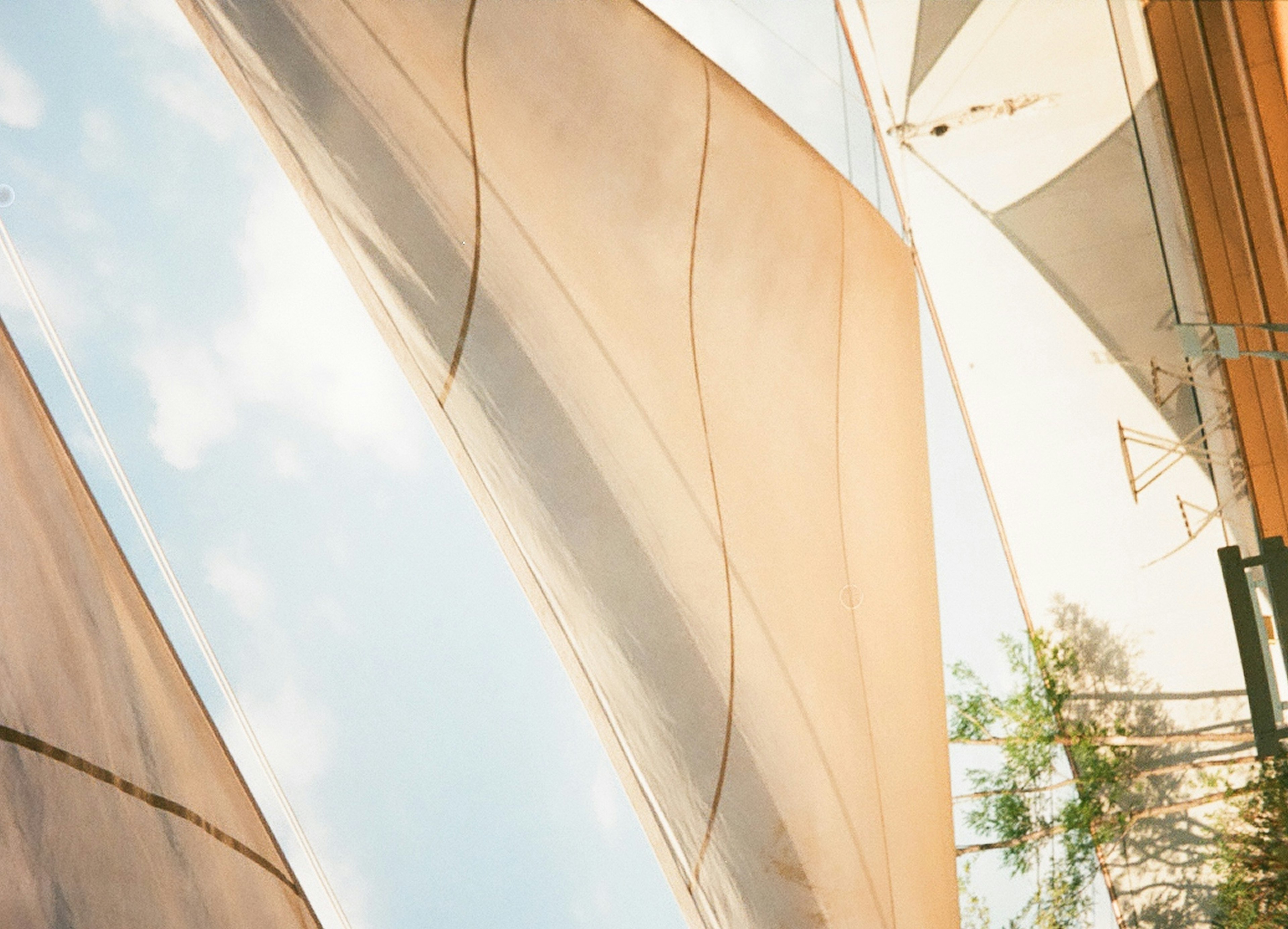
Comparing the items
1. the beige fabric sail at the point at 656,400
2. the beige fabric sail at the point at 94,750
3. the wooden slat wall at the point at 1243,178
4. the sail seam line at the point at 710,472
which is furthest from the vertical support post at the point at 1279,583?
the beige fabric sail at the point at 94,750

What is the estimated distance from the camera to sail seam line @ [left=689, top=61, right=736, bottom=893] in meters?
2.24

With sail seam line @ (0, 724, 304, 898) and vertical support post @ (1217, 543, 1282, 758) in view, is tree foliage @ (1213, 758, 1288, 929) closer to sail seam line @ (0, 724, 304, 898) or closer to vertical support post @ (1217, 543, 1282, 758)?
vertical support post @ (1217, 543, 1282, 758)

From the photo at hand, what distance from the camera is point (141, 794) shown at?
138cm

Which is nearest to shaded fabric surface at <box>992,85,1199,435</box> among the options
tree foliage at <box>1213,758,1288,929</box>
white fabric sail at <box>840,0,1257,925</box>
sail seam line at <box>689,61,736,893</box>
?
white fabric sail at <box>840,0,1257,925</box>

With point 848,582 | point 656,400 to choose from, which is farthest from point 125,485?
point 848,582

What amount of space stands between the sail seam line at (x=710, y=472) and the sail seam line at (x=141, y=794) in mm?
958

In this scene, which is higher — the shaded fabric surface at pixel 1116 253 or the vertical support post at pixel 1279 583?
the shaded fabric surface at pixel 1116 253

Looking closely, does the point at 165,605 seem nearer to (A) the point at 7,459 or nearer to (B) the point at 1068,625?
(A) the point at 7,459

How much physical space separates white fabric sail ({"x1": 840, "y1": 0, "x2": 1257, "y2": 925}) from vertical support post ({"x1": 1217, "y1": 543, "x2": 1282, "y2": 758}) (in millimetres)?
33

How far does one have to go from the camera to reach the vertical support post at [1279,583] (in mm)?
1738

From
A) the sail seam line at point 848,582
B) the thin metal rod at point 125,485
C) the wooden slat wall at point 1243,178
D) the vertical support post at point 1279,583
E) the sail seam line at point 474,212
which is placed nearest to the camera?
the wooden slat wall at point 1243,178

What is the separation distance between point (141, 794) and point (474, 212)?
136cm

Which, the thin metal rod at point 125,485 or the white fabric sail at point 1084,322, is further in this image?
the white fabric sail at point 1084,322

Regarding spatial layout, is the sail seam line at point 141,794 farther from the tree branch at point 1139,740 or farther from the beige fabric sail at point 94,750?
the tree branch at point 1139,740
